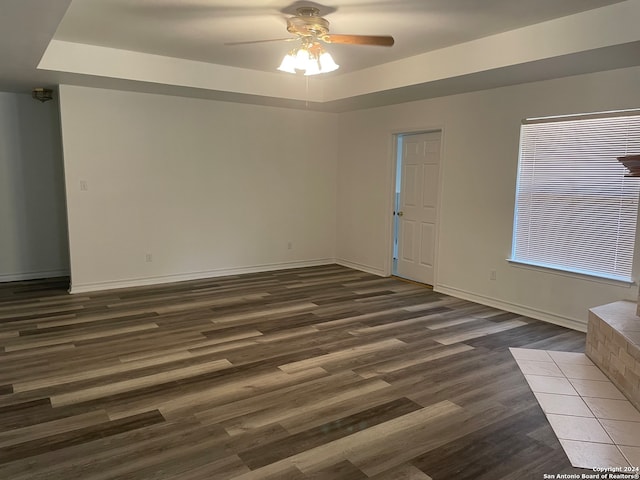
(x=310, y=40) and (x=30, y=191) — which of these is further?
(x=30, y=191)

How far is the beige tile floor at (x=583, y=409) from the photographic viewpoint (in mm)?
2416

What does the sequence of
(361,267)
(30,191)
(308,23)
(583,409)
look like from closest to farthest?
(583,409), (308,23), (30,191), (361,267)

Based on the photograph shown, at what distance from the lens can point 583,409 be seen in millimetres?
2881

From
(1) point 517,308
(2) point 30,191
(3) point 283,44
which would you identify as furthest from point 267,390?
(2) point 30,191

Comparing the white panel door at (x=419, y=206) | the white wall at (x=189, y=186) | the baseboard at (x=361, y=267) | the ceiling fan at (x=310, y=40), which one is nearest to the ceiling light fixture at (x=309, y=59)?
the ceiling fan at (x=310, y=40)

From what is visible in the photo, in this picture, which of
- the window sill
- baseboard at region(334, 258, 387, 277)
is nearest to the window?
the window sill

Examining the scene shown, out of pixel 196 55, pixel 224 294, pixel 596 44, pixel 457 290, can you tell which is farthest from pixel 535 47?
pixel 224 294

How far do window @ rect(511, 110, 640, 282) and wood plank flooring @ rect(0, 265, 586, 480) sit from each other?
29.2 inches

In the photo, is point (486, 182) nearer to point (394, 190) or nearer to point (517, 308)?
point (517, 308)

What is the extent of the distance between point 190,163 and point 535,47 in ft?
13.8

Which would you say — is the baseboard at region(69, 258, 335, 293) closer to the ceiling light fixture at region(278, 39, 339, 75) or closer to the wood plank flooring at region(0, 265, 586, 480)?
the wood plank flooring at region(0, 265, 586, 480)

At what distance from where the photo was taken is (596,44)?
3469 millimetres

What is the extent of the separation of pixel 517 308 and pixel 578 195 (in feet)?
4.36

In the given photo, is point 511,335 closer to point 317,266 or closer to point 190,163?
point 317,266
